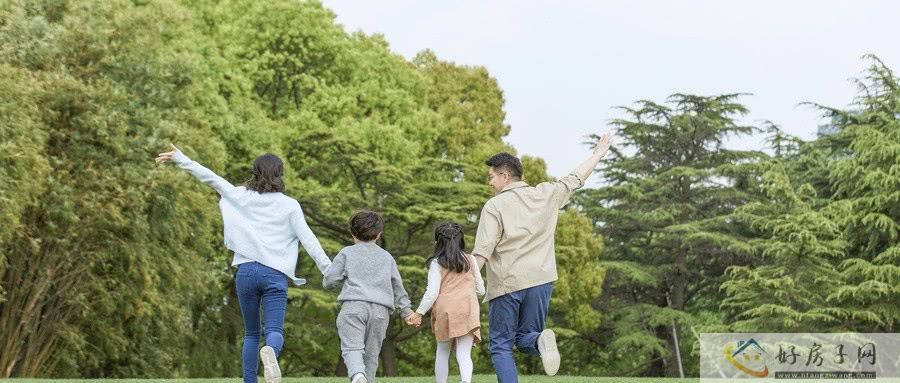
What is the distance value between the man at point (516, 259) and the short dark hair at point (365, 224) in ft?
2.53

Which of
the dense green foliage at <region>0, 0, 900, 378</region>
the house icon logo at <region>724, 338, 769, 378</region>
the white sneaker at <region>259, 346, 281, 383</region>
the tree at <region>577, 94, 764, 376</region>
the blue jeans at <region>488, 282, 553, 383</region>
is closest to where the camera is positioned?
the white sneaker at <region>259, 346, 281, 383</region>

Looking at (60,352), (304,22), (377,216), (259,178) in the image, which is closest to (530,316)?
(377,216)

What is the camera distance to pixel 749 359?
60.6 feet

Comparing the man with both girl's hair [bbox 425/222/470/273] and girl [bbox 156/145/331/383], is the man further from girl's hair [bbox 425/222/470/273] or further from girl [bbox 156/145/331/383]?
girl [bbox 156/145/331/383]

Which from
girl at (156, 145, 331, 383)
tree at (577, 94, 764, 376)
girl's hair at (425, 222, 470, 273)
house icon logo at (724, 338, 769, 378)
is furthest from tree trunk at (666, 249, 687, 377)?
girl at (156, 145, 331, 383)

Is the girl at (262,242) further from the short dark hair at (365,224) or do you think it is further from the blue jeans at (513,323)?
the blue jeans at (513,323)

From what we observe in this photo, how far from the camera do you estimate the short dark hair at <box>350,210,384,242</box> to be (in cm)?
883

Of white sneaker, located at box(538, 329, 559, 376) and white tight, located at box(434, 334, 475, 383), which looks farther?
white tight, located at box(434, 334, 475, 383)

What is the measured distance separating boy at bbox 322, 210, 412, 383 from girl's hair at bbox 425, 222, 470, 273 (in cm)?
50

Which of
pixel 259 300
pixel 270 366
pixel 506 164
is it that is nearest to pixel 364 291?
pixel 259 300

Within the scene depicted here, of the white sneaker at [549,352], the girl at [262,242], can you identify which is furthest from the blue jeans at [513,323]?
the girl at [262,242]

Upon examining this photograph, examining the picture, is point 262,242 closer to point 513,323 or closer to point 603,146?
point 513,323

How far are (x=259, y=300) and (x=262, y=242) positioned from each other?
0.41 m

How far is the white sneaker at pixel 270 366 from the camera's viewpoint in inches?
316
